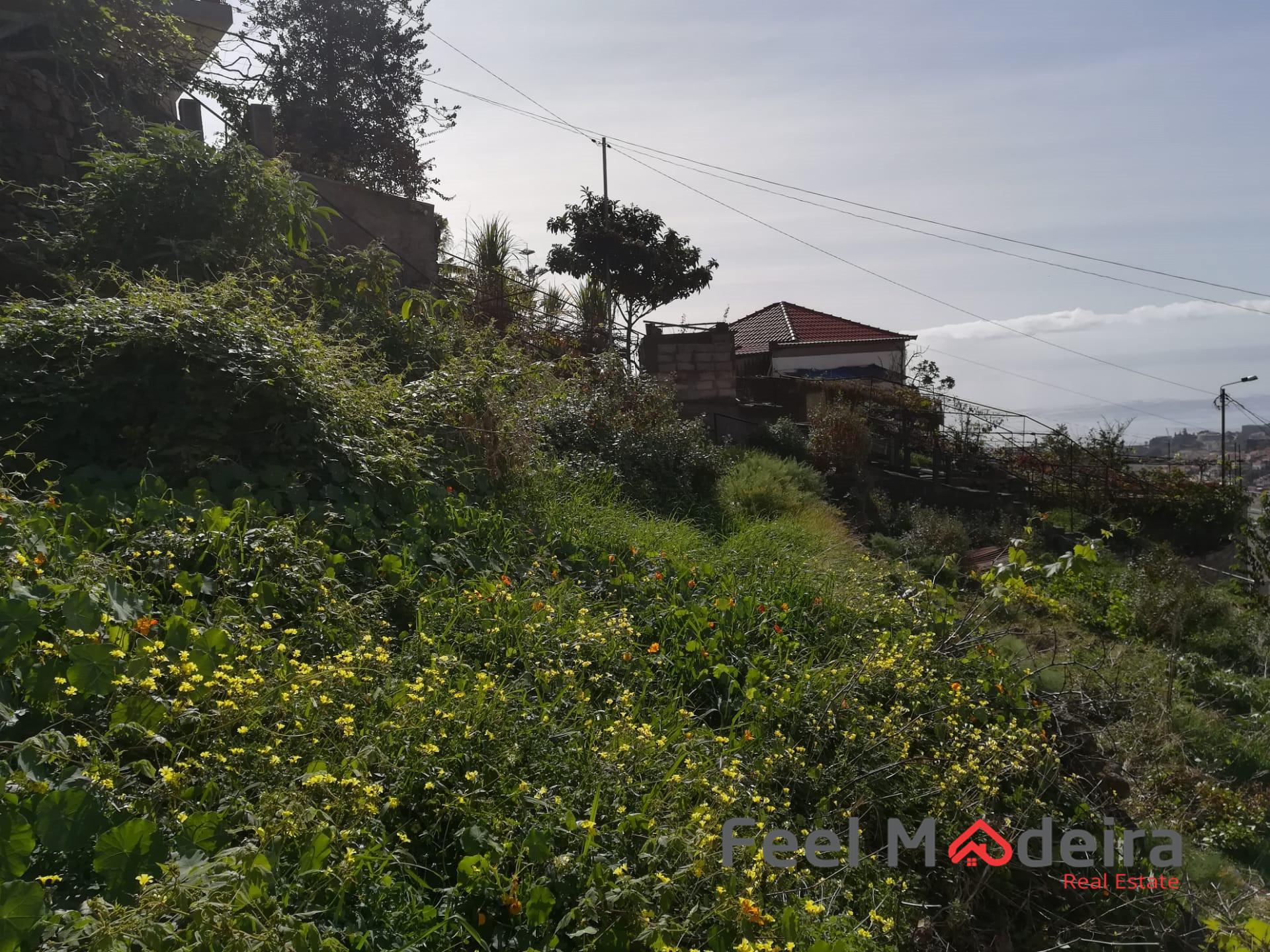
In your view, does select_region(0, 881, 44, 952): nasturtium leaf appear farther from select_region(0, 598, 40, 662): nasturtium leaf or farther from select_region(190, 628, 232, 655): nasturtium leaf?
select_region(190, 628, 232, 655): nasturtium leaf

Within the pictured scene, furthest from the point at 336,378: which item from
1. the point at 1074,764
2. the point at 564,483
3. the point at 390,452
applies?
the point at 1074,764

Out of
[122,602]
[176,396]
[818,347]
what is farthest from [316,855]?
[818,347]

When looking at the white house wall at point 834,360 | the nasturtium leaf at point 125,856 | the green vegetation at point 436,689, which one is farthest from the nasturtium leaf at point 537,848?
the white house wall at point 834,360

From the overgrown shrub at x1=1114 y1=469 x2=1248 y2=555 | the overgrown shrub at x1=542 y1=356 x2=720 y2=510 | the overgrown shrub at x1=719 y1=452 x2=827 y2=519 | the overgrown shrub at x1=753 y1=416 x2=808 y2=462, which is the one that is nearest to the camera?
the overgrown shrub at x1=542 y1=356 x2=720 y2=510

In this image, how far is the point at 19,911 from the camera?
5.29 feet

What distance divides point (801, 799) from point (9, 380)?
4.44m

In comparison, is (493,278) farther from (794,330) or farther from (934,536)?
(794,330)

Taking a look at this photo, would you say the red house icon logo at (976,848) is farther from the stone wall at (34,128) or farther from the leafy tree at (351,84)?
the leafy tree at (351,84)

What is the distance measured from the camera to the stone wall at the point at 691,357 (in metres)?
13.1

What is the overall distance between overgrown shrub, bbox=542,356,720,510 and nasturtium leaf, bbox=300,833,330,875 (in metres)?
5.73

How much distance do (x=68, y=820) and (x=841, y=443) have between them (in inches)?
471

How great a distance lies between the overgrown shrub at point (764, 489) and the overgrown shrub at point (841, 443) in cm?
Result: 245

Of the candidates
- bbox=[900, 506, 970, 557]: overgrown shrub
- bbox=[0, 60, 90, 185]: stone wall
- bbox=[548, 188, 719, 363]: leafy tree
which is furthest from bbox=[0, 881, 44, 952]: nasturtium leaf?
bbox=[548, 188, 719, 363]: leafy tree

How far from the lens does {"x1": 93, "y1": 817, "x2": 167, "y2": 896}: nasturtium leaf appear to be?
1874mm
